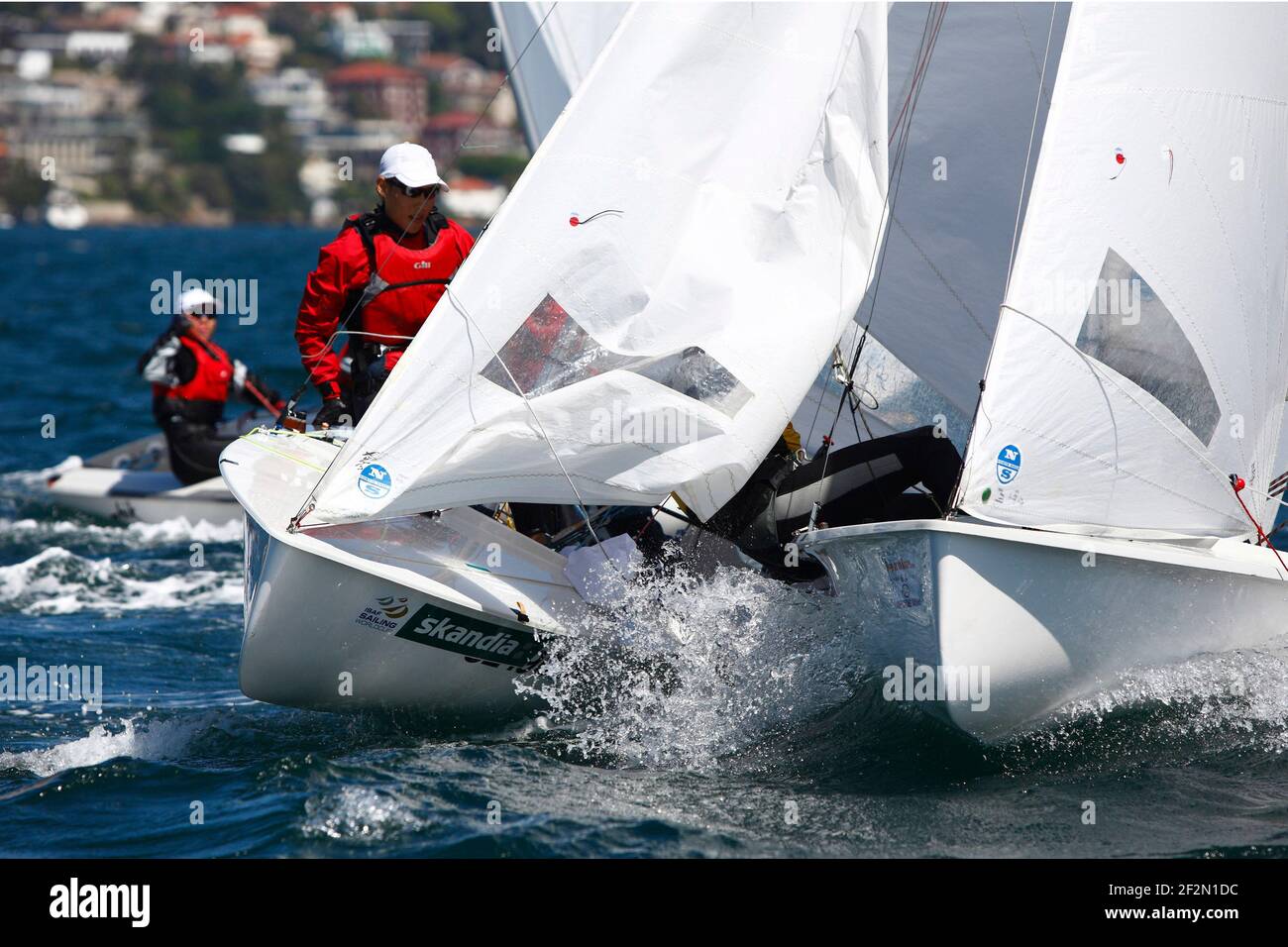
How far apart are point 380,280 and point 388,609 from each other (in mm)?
1293

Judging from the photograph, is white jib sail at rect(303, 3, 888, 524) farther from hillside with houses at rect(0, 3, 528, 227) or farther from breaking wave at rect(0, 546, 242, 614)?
hillside with houses at rect(0, 3, 528, 227)

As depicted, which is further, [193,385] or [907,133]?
[193,385]

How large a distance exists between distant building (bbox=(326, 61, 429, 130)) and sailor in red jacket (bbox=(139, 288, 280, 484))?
8177 cm

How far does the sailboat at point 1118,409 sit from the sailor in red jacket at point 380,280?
1696 mm

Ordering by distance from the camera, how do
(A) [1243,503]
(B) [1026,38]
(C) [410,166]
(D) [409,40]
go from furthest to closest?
(D) [409,40], (B) [1026,38], (C) [410,166], (A) [1243,503]

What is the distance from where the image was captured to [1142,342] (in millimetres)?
4328

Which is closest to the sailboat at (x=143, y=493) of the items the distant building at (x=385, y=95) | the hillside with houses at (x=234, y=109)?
the hillside with houses at (x=234, y=109)

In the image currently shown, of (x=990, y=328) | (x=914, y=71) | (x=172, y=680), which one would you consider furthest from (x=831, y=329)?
(x=172, y=680)

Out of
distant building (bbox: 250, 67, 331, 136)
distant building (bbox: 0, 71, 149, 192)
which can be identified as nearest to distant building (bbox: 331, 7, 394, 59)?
distant building (bbox: 250, 67, 331, 136)

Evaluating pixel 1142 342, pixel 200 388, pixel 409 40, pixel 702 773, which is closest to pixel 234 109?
pixel 409 40

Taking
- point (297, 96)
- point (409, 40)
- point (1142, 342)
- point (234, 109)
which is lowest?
point (1142, 342)

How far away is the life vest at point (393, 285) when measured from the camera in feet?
17.3

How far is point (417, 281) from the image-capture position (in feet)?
17.4

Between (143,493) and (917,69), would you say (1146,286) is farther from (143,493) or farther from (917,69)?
(143,493)
